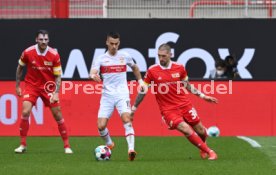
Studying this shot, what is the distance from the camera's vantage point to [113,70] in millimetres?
14719

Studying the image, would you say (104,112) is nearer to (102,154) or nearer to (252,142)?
(102,154)

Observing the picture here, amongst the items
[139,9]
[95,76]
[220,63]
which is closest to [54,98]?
[95,76]

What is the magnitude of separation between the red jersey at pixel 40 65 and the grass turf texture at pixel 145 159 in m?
1.37

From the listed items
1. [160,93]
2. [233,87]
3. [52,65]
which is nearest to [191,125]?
[160,93]

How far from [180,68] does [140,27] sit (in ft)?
34.1

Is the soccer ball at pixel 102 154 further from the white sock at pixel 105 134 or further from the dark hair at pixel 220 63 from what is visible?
the dark hair at pixel 220 63

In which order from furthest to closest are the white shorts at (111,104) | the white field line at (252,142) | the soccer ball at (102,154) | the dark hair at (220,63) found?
the dark hair at (220,63)
the white field line at (252,142)
the white shorts at (111,104)
the soccer ball at (102,154)

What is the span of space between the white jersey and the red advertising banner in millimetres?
6508

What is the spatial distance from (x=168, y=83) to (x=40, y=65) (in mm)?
2763

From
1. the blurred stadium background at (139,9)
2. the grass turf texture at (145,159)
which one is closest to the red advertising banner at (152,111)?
the grass turf texture at (145,159)

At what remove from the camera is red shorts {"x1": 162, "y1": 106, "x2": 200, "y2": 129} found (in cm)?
1414

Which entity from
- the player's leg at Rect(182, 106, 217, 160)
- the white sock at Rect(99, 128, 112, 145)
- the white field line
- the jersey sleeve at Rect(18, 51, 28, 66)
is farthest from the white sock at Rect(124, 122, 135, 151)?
the white field line

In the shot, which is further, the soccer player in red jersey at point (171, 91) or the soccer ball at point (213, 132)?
the soccer ball at point (213, 132)

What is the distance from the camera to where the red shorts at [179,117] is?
557 inches
